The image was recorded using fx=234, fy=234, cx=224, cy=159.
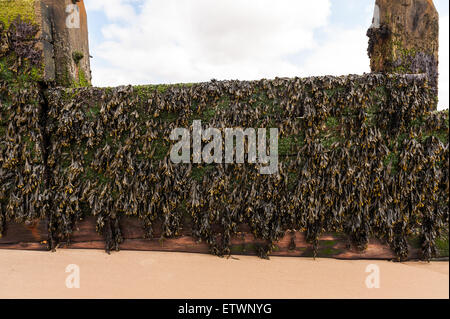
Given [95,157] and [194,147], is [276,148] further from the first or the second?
[95,157]

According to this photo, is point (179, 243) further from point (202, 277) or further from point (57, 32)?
point (57, 32)

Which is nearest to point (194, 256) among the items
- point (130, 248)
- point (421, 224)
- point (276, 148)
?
point (130, 248)

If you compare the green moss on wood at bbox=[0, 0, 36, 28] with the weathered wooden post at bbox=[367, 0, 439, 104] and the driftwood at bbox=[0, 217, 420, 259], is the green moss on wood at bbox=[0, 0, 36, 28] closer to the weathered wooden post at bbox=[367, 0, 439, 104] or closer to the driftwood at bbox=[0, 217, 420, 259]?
the driftwood at bbox=[0, 217, 420, 259]

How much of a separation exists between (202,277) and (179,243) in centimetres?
84

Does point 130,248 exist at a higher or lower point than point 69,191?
lower

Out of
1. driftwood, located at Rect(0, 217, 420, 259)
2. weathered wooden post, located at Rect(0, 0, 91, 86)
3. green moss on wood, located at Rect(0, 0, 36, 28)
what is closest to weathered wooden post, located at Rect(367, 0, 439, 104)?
driftwood, located at Rect(0, 217, 420, 259)

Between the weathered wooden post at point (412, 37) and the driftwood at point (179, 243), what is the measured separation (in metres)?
2.63

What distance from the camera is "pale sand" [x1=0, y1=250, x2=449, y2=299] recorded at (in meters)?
2.46

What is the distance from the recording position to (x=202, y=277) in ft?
9.02

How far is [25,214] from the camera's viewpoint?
3516 mm

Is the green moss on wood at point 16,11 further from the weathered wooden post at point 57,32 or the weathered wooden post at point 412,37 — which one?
the weathered wooden post at point 412,37

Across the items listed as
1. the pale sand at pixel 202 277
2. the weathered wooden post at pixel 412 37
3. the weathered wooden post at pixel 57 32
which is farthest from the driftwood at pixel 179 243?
the weathered wooden post at pixel 412 37

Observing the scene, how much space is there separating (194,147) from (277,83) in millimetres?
1523

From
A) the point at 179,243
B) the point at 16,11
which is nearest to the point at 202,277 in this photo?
the point at 179,243
